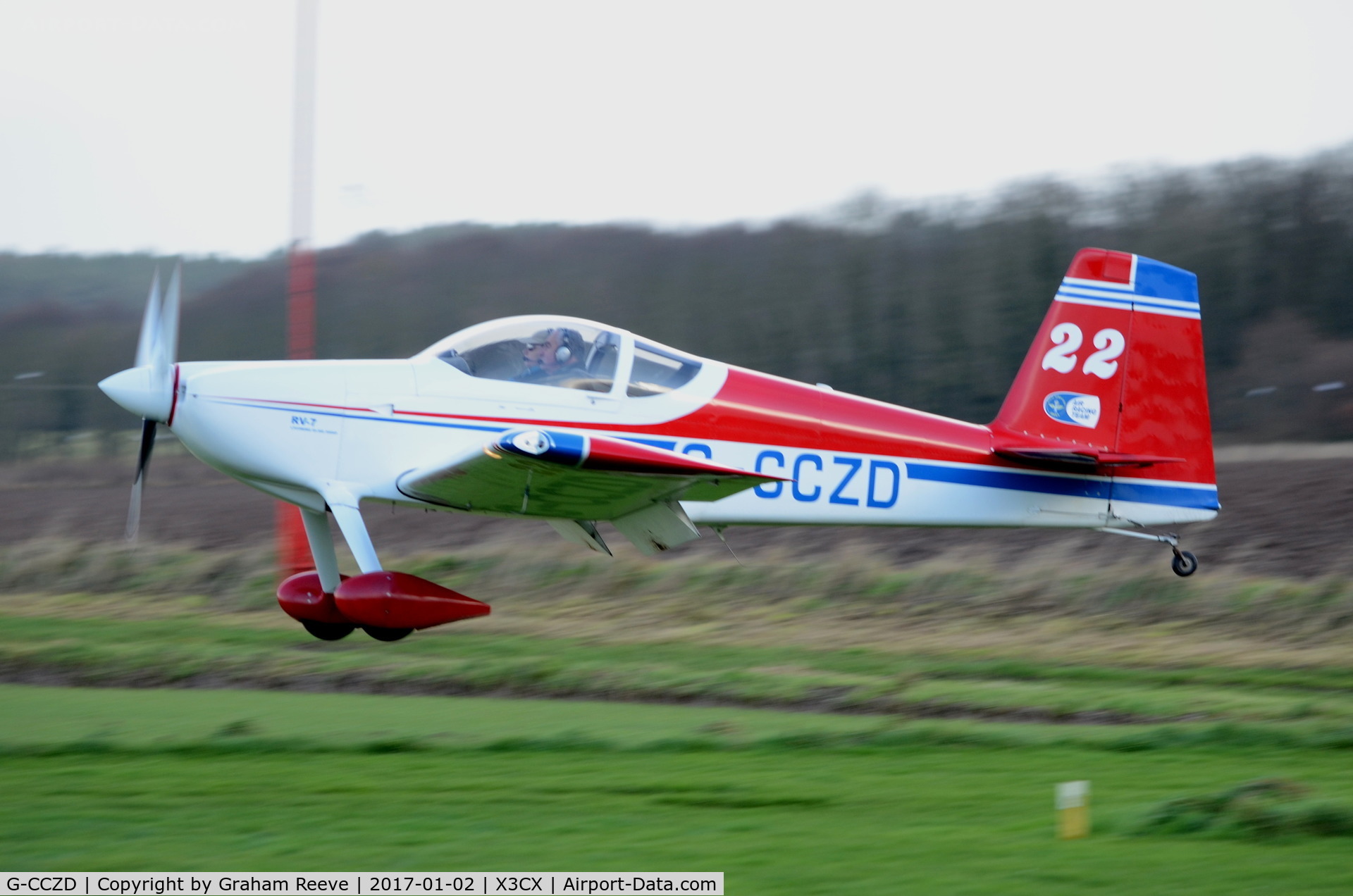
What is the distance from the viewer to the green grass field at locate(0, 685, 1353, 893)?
4832 millimetres

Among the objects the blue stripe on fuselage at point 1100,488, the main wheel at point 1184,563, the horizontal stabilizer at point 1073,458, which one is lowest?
the main wheel at point 1184,563

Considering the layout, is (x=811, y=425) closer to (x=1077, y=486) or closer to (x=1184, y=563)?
(x=1077, y=486)

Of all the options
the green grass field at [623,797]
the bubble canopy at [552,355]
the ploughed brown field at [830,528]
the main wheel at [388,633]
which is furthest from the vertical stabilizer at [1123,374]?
the ploughed brown field at [830,528]

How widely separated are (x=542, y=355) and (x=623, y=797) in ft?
9.05

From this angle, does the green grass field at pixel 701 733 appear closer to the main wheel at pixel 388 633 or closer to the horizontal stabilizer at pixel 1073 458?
the main wheel at pixel 388 633

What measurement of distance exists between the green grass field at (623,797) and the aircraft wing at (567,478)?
1.52 meters

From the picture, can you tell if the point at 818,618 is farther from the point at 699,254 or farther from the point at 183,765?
the point at 699,254

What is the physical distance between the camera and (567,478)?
675 centimetres

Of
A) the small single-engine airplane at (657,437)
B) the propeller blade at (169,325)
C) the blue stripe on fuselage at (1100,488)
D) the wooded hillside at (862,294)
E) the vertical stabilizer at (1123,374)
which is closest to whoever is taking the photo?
the small single-engine airplane at (657,437)

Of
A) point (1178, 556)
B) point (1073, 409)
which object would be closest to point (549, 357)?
point (1073, 409)

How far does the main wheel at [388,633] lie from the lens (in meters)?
7.14

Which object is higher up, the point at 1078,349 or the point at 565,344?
the point at 1078,349

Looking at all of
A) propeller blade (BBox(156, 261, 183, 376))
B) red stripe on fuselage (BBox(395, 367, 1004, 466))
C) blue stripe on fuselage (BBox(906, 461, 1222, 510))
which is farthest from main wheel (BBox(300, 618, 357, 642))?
blue stripe on fuselage (BBox(906, 461, 1222, 510))

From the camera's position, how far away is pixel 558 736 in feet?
25.7
